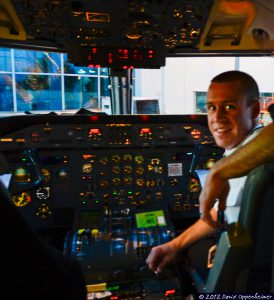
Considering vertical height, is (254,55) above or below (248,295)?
above

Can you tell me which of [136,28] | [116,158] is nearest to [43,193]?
[116,158]

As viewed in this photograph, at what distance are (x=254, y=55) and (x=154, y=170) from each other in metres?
1.18

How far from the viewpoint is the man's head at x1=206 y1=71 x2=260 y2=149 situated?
132 centimetres

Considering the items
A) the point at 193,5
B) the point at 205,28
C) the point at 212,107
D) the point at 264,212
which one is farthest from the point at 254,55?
the point at 264,212

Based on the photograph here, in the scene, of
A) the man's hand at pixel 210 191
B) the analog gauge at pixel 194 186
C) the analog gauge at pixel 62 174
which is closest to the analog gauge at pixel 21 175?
the analog gauge at pixel 62 174

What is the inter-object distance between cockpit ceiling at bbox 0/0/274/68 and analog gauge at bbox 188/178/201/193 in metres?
0.95

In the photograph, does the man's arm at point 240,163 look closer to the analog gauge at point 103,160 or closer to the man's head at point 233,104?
the man's head at point 233,104

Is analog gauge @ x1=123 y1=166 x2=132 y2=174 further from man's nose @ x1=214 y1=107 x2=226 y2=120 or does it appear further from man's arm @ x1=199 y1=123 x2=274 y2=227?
man's arm @ x1=199 y1=123 x2=274 y2=227

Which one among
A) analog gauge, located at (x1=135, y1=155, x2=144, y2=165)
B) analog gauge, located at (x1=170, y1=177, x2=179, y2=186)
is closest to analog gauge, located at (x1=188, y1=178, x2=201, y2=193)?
analog gauge, located at (x1=170, y1=177, x2=179, y2=186)

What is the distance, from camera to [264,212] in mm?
659

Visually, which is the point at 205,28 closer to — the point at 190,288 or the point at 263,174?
the point at 190,288

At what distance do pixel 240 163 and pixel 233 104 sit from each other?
2.48ft

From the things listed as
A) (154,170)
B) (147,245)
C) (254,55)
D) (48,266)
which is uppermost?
(254,55)

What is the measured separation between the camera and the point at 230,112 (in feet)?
4.35
